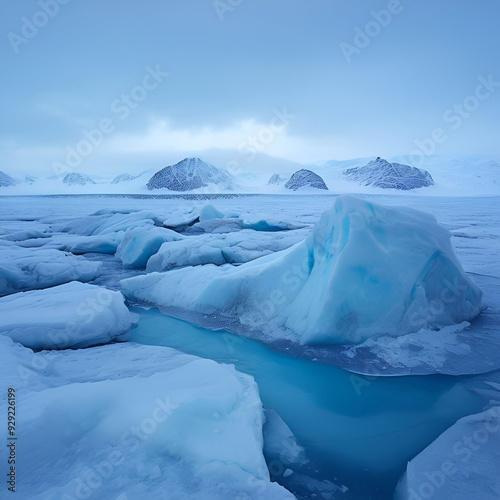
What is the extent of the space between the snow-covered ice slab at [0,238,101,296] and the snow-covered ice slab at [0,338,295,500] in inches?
143

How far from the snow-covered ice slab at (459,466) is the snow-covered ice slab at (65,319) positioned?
2.91 metres

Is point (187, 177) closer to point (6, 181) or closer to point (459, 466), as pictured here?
point (6, 181)

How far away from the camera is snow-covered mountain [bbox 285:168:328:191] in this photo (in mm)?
84812

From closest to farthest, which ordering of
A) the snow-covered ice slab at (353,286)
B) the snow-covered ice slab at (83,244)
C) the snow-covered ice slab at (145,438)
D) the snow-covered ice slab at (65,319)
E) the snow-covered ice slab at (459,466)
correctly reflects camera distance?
the snow-covered ice slab at (145,438)
the snow-covered ice slab at (459,466)
the snow-covered ice slab at (65,319)
the snow-covered ice slab at (353,286)
the snow-covered ice slab at (83,244)

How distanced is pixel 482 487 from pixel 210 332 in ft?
9.06

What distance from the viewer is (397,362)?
2949 millimetres

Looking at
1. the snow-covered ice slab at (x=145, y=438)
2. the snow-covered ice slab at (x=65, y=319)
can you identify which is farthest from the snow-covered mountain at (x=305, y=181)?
the snow-covered ice slab at (x=145, y=438)

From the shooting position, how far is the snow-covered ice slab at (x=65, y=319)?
314cm

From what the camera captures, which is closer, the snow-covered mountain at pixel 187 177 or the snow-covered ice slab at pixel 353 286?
the snow-covered ice slab at pixel 353 286

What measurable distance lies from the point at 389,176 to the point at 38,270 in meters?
89.5

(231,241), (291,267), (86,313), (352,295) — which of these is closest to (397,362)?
(352,295)

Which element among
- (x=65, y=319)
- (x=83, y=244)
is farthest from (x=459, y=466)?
(x=83, y=244)

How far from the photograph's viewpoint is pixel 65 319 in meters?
3.32

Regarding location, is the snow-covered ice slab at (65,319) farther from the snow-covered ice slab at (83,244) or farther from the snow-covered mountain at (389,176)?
the snow-covered mountain at (389,176)
